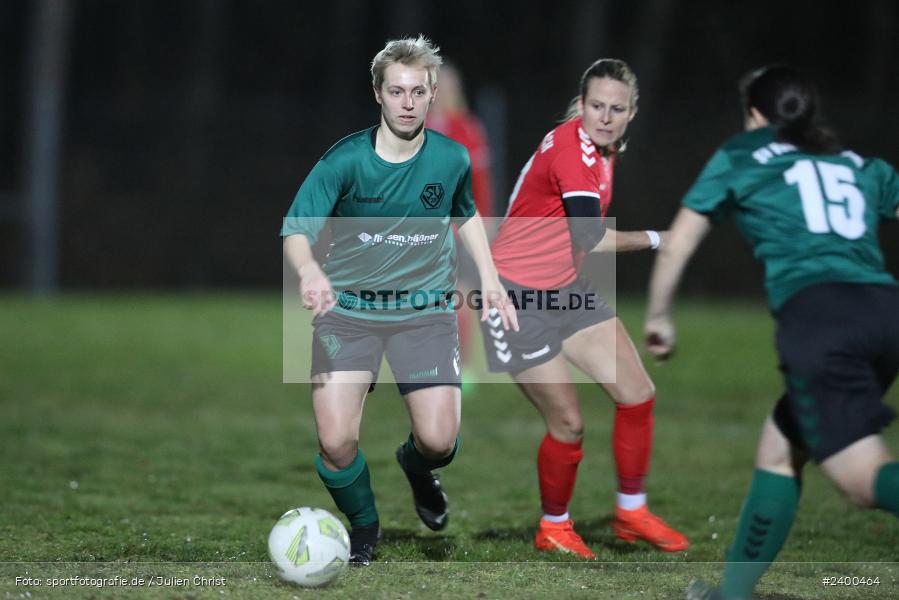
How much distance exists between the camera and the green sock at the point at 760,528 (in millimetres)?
3457

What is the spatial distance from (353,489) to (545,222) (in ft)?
4.37

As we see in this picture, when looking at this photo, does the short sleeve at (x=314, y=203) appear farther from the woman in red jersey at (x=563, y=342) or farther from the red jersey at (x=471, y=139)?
the red jersey at (x=471, y=139)

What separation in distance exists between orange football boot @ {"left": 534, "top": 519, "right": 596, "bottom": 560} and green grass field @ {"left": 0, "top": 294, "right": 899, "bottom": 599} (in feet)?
0.28

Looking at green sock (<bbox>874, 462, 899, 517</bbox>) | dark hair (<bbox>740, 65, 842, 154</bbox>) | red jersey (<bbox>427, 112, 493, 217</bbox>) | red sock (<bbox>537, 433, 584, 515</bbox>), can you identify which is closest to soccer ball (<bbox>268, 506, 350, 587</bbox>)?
red sock (<bbox>537, 433, 584, 515</bbox>)

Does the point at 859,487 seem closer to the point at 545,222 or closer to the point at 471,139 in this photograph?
the point at 545,222

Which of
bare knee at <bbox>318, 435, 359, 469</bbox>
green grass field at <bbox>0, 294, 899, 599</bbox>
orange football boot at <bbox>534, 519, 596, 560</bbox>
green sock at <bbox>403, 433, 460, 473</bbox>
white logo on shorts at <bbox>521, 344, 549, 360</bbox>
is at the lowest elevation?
green grass field at <bbox>0, 294, 899, 599</bbox>

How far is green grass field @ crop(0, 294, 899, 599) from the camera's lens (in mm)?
4043

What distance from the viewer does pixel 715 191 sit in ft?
11.4

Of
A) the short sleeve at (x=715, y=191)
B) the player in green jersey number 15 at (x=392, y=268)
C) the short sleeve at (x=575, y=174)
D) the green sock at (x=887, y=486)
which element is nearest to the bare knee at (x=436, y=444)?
the player in green jersey number 15 at (x=392, y=268)

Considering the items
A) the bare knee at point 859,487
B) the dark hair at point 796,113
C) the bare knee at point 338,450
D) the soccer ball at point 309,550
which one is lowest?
the soccer ball at point 309,550

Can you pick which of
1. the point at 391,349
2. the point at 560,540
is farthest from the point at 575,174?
the point at 560,540

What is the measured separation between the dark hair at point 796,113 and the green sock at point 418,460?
1754 millimetres

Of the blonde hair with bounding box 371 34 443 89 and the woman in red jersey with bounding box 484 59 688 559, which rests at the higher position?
the blonde hair with bounding box 371 34 443 89

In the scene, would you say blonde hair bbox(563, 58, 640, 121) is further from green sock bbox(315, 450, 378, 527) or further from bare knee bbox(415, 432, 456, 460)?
green sock bbox(315, 450, 378, 527)
